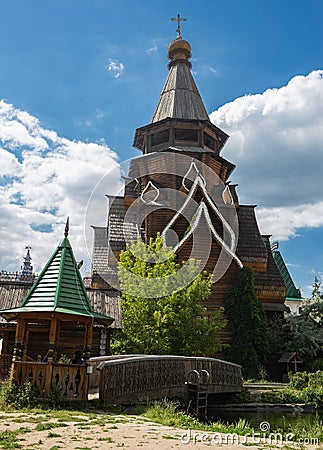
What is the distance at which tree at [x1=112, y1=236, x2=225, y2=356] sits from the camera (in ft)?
61.2

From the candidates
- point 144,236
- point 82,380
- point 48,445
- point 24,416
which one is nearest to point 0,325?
point 82,380

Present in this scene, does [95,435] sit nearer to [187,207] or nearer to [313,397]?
[313,397]

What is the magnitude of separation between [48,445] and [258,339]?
A: 19824 millimetres

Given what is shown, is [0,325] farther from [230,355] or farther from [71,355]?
[230,355]

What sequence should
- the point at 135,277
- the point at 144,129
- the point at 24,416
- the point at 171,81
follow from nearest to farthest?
the point at 24,416 < the point at 135,277 < the point at 144,129 < the point at 171,81

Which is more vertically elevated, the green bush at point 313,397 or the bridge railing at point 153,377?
the bridge railing at point 153,377

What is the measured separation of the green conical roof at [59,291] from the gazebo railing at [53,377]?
1.28m

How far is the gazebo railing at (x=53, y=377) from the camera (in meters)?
10.5

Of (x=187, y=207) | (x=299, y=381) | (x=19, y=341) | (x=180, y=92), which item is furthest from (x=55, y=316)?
(x=180, y=92)

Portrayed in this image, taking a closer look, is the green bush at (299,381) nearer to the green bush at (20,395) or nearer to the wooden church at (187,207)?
the wooden church at (187,207)

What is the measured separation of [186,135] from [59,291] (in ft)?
82.2

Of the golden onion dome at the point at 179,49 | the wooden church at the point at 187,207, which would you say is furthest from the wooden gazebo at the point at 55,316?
the golden onion dome at the point at 179,49

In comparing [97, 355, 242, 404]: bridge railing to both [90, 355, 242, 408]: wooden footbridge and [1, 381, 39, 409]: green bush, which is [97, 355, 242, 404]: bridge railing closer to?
[90, 355, 242, 408]: wooden footbridge

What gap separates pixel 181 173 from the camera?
3092cm
